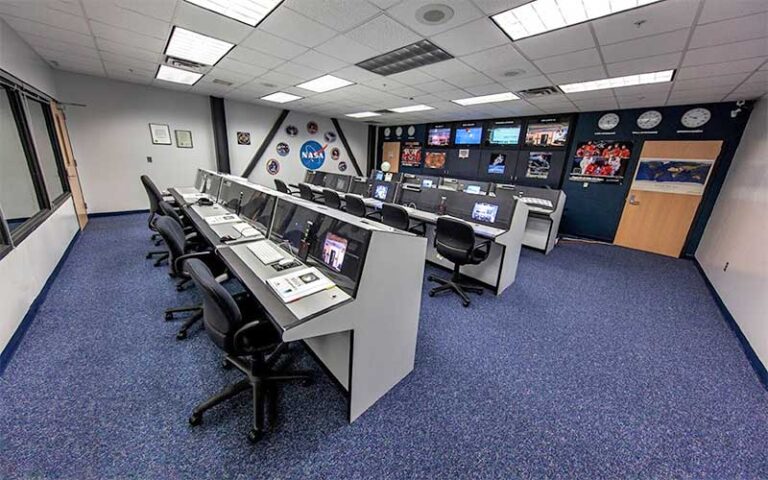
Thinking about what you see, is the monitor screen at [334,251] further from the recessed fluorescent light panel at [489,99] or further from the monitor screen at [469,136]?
the monitor screen at [469,136]

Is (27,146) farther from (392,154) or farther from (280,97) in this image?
(392,154)

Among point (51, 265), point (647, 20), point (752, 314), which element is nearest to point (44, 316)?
point (51, 265)

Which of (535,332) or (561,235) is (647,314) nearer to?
(535,332)

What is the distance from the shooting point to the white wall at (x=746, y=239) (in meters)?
2.32

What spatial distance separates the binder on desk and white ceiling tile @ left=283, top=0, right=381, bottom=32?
6.71ft

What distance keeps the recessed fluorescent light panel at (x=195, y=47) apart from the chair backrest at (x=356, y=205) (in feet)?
7.41

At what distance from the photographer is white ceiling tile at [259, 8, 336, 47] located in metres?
2.35

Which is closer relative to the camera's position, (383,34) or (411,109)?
(383,34)

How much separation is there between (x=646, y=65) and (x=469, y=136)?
14.5ft

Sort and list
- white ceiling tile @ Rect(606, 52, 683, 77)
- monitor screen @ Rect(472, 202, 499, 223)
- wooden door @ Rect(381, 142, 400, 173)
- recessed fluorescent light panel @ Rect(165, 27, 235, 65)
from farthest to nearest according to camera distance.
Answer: wooden door @ Rect(381, 142, 400, 173) → monitor screen @ Rect(472, 202, 499, 223) → recessed fluorescent light panel @ Rect(165, 27, 235, 65) → white ceiling tile @ Rect(606, 52, 683, 77)

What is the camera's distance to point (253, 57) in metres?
3.38

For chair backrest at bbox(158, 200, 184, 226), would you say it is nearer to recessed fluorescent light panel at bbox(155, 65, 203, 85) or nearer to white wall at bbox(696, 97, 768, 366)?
recessed fluorescent light panel at bbox(155, 65, 203, 85)

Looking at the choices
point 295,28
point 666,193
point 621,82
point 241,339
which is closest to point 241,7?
point 295,28

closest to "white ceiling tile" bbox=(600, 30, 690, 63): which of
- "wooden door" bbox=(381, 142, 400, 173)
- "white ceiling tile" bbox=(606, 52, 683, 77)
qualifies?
"white ceiling tile" bbox=(606, 52, 683, 77)
